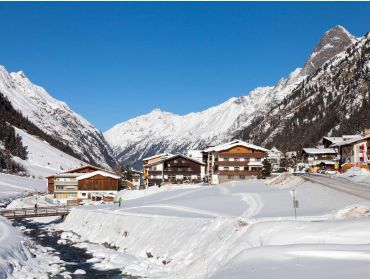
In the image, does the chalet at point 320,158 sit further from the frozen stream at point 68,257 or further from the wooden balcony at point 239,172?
the frozen stream at point 68,257

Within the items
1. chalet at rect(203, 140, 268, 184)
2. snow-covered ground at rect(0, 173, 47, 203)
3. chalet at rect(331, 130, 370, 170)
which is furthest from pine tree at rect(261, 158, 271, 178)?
snow-covered ground at rect(0, 173, 47, 203)

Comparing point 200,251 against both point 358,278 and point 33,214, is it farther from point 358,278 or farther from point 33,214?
point 33,214

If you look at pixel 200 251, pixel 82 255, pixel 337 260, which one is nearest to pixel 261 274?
pixel 337 260

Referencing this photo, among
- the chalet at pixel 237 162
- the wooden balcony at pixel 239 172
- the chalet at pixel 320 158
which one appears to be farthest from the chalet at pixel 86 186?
the chalet at pixel 320 158

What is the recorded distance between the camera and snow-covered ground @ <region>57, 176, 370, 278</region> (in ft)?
63.9

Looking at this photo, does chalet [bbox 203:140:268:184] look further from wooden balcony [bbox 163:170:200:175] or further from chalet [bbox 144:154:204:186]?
chalet [bbox 144:154:204:186]

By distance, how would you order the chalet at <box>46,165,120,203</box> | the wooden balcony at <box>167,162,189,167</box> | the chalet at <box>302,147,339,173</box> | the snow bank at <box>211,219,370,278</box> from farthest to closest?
the chalet at <box>302,147,339,173</box> < the wooden balcony at <box>167,162,189,167</box> < the chalet at <box>46,165,120,203</box> < the snow bank at <box>211,219,370,278</box>

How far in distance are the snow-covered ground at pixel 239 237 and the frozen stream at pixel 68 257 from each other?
3.95 feet

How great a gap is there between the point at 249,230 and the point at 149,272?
443 inches

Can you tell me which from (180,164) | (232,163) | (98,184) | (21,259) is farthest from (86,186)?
(21,259)

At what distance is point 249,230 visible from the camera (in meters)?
Answer: 29.1

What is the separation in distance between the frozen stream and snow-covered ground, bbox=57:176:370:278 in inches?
47.4

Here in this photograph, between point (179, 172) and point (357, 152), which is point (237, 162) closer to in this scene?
point (179, 172)

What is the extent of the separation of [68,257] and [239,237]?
2259cm
